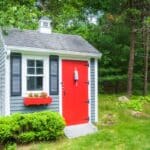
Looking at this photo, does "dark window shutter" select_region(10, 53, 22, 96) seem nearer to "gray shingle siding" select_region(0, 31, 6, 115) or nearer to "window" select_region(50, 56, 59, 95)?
"gray shingle siding" select_region(0, 31, 6, 115)

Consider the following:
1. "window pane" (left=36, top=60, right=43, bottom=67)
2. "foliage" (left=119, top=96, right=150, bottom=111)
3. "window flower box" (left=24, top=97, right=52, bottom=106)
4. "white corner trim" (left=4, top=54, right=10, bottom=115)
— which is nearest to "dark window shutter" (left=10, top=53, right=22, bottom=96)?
"white corner trim" (left=4, top=54, right=10, bottom=115)

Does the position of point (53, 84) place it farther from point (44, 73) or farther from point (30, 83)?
point (30, 83)

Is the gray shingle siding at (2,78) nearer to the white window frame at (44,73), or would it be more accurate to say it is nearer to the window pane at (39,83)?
the white window frame at (44,73)

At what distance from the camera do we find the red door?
1169cm

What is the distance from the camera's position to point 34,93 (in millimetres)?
11000

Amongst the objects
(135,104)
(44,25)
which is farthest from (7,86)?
(135,104)

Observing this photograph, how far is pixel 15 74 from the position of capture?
10750 mm

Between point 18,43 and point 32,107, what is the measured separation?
1.91 metres

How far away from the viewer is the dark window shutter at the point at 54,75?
11.4 meters

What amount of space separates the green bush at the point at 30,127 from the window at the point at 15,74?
48.7 inches

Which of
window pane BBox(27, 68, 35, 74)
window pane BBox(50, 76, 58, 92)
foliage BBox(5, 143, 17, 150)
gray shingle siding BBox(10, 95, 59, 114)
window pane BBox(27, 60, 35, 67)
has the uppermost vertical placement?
window pane BBox(27, 60, 35, 67)

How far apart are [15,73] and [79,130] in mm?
2555

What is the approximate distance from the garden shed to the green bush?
46.1 inches

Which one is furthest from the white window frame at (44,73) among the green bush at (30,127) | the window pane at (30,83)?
the green bush at (30,127)
